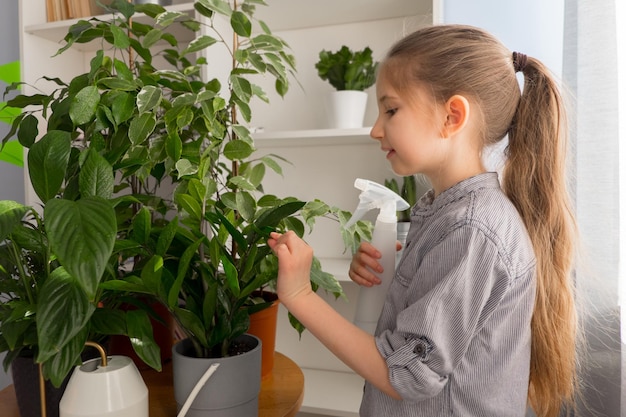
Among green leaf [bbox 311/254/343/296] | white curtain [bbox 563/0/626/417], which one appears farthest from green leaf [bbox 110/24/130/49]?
white curtain [bbox 563/0/626/417]

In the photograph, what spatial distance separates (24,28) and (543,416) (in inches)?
78.4

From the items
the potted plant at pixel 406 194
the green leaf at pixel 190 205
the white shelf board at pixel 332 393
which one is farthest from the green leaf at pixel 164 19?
the white shelf board at pixel 332 393

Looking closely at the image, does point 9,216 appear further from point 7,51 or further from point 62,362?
point 7,51

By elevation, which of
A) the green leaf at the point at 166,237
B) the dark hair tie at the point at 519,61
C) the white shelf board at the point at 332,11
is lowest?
the green leaf at the point at 166,237

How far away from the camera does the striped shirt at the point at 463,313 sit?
2.22 feet

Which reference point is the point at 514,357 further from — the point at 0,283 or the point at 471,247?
the point at 0,283

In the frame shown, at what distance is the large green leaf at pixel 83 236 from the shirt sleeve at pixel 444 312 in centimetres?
41

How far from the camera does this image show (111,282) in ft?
2.22

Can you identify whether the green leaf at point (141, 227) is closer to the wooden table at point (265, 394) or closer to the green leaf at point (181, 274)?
the green leaf at point (181, 274)

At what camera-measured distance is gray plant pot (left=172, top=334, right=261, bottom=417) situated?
0.71 m

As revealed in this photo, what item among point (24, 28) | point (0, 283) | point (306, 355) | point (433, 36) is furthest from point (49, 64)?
point (433, 36)

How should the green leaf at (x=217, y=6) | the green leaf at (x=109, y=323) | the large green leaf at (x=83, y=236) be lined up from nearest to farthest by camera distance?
1. the large green leaf at (x=83, y=236)
2. the green leaf at (x=109, y=323)
3. the green leaf at (x=217, y=6)

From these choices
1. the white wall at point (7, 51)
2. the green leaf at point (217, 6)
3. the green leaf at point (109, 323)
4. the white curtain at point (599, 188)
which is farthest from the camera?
the white wall at point (7, 51)

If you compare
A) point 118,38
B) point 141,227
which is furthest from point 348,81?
point 141,227
